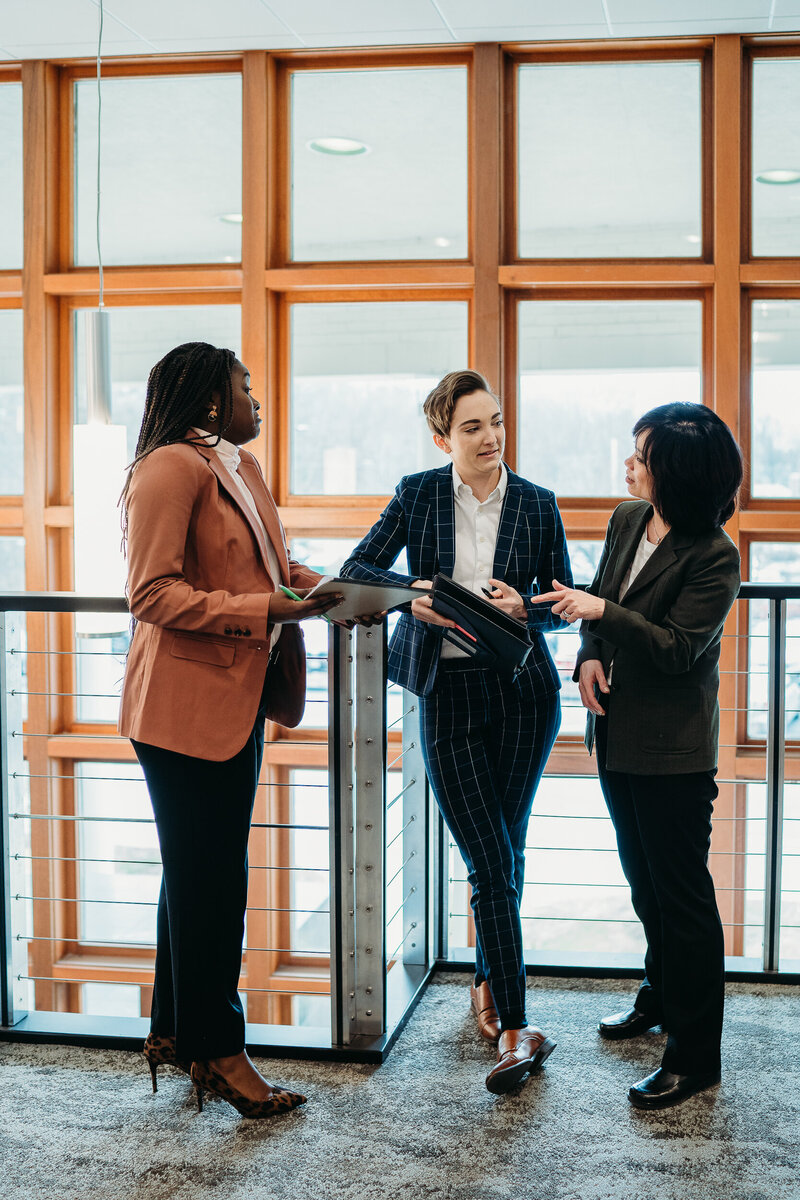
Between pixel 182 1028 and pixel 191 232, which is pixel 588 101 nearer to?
pixel 191 232

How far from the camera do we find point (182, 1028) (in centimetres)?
212

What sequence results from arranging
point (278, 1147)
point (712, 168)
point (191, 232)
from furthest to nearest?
point (191, 232)
point (712, 168)
point (278, 1147)

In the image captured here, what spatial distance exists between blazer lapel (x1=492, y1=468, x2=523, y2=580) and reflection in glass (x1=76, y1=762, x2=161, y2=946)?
344cm

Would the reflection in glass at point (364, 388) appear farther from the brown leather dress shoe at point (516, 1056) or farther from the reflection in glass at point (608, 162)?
the brown leather dress shoe at point (516, 1056)

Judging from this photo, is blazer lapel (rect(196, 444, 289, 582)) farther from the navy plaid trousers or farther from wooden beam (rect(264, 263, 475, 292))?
wooden beam (rect(264, 263, 475, 292))

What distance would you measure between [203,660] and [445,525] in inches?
28.1

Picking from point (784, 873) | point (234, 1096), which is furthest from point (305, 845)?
point (234, 1096)

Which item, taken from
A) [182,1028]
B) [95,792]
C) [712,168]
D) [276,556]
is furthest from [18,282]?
[182,1028]

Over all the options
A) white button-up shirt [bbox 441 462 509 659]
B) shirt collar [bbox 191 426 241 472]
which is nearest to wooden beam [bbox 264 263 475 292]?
white button-up shirt [bbox 441 462 509 659]

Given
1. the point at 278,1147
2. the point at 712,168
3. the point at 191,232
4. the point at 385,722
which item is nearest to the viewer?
the point at 278,1147

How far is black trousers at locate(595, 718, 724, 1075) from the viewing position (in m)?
2.20

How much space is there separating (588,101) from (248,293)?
70.7 inches

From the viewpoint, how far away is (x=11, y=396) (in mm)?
5578

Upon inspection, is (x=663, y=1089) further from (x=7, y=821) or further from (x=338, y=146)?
(x=338, y=146)
